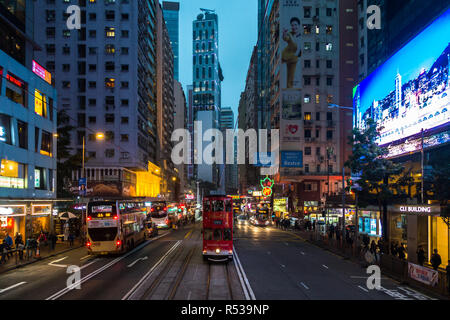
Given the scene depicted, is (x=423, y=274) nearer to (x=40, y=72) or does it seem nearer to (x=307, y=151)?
(x=40, y=72)

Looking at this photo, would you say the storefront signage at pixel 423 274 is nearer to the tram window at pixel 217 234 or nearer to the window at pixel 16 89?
the tram window at pixel 217 234

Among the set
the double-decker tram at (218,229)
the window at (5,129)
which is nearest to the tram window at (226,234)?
the double-decker tram at (218,229)

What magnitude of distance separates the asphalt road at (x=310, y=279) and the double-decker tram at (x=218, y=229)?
197cm

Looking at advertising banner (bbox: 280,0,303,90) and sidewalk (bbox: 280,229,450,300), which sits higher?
advertising banner (bbox: 280,0,303,90)

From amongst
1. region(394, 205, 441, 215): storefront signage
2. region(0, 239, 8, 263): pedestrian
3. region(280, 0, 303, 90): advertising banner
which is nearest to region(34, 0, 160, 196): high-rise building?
region(280, 0, 303, 90): advertising banner

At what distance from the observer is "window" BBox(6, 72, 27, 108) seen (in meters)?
34.4

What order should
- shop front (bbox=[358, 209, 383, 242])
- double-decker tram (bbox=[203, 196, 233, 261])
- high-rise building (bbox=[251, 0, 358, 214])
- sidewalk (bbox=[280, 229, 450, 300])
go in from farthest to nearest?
high-rise building (bbox=[251, 0, 358, 214]) → shop front (bbox=[358, 209, 383, 242]) → double-decker tram (bbox=[203, 196, 233, 261]) → sidewalk (bbox=[280, 229, 450, 300])

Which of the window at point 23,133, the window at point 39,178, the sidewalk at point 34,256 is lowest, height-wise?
the sidewalk at point 34,256

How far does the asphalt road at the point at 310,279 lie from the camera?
17.6 m

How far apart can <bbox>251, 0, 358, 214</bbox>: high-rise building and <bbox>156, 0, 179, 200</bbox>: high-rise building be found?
35.9 metres

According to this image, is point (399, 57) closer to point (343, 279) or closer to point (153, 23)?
Result: point (343, 279)

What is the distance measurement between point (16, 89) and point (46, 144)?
7826 mm

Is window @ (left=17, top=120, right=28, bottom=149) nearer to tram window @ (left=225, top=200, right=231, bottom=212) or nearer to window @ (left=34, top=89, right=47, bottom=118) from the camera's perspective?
window @ (left=34, top=89, right=47, bottom=118)

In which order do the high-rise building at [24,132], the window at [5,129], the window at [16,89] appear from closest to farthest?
the window at [5,129] → the high-rise building at [24,132] → the window at [16,89]
